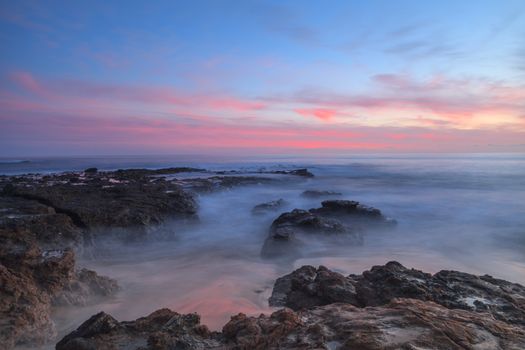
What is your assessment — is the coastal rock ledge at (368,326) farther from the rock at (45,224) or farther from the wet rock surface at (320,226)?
the rock at (45,224)

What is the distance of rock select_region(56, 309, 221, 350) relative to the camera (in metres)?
2.89

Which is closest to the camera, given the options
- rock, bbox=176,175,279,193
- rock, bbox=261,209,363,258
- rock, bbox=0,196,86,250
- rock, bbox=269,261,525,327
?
rock, bbox=269,261,525,327

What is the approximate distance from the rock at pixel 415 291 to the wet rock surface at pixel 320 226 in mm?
3935

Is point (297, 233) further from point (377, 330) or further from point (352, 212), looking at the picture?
point (377, 330)

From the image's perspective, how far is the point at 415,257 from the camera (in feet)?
30.6

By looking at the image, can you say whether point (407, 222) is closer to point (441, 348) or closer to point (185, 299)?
point (185, 299)

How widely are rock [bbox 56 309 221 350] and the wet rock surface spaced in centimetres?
567

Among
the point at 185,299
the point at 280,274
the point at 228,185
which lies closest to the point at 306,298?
the point at 185,299

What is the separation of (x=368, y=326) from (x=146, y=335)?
1899mm

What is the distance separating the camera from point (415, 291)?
4027mm

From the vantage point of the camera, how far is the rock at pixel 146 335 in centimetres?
289

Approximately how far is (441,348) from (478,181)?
30.2m

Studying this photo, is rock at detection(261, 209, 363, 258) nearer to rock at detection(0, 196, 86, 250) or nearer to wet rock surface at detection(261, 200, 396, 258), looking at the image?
wet rock surface at detection(261, 200, 396, 258)

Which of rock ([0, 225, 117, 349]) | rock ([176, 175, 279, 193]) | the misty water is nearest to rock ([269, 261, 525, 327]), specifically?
the misty water
